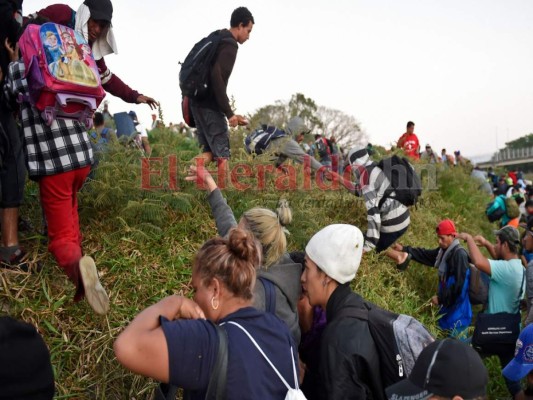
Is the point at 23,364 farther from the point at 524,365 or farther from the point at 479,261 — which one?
the point at 479,261

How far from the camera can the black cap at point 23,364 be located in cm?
137

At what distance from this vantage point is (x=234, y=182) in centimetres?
555

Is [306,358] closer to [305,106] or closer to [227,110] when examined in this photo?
[227,110]

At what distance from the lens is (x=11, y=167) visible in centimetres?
340

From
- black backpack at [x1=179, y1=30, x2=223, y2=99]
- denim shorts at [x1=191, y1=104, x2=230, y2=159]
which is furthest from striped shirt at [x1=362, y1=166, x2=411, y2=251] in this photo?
black backpack at [x1=179, y1=30, x2=223, y2=99]

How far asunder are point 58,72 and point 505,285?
455 centimetres

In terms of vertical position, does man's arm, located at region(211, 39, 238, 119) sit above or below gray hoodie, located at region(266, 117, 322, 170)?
above

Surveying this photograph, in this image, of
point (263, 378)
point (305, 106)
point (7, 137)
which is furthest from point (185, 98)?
point (305, 106)

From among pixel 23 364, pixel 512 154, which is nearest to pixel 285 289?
pixel 23 364

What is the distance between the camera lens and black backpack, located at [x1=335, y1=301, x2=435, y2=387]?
2.49 meters

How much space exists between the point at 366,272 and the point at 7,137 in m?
3.89

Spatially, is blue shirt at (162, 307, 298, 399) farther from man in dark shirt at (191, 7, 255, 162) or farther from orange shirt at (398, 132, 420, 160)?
orange shirt at (398, 132, 420, 160)

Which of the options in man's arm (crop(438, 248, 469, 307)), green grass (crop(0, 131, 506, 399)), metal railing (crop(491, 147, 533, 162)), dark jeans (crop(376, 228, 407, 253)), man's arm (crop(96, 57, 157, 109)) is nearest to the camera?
green grass (crop(0, 131, 506, 399))

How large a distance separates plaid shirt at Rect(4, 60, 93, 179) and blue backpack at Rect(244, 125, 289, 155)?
3573 mm
